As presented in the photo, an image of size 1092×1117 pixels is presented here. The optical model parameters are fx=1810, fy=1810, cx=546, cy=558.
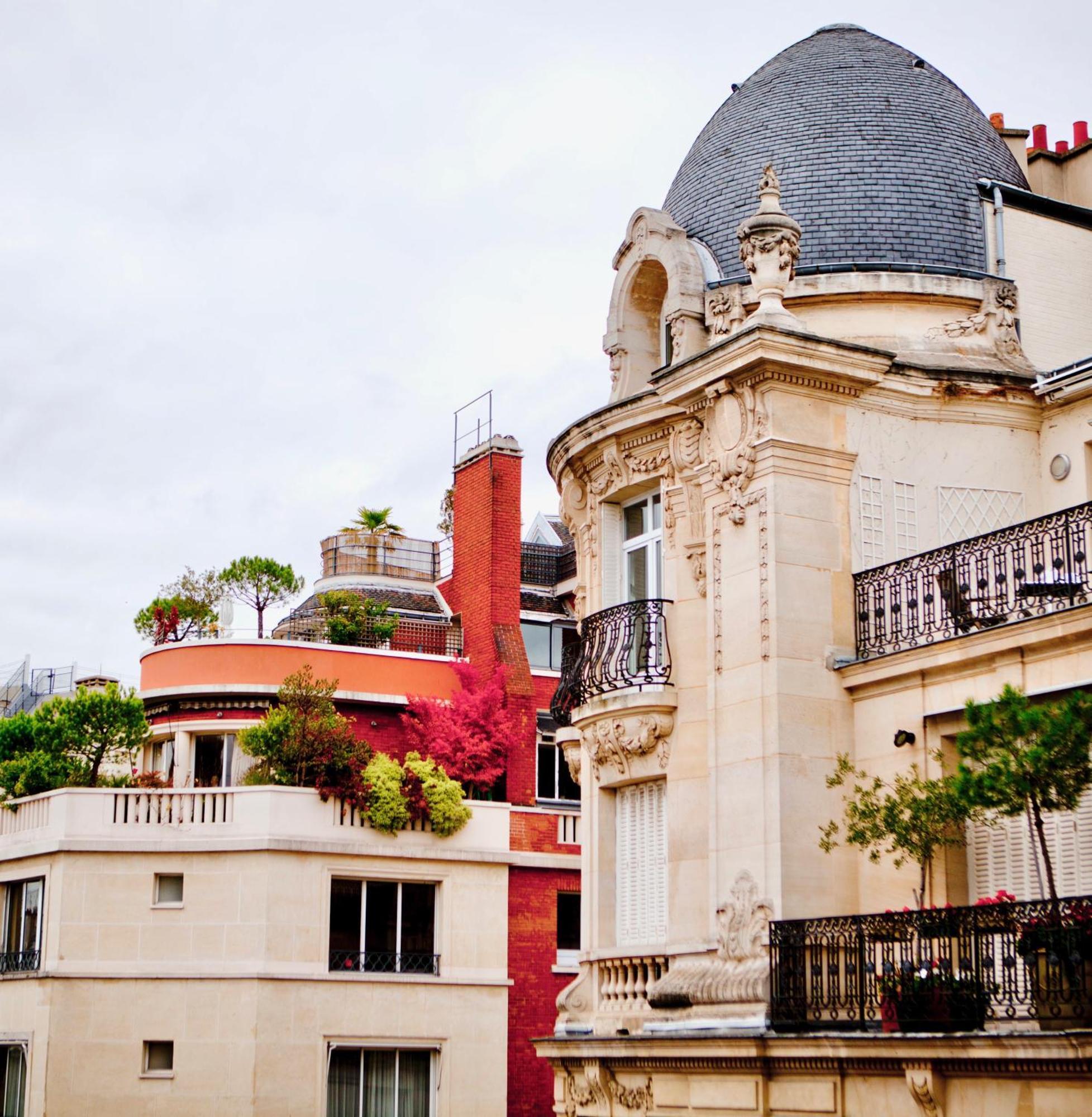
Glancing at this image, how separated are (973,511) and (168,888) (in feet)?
49.1

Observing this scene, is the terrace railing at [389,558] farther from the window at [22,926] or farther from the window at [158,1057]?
the window at [158,1057]

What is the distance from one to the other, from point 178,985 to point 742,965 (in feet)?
41.4

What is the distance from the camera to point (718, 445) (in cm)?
2039

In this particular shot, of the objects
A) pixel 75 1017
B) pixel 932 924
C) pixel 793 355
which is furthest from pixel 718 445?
pixel 75 1017

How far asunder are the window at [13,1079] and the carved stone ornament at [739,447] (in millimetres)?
15594

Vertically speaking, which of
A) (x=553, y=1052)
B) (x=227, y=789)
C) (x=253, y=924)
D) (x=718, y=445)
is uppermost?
(x=718, y=445)

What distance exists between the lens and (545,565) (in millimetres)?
39812

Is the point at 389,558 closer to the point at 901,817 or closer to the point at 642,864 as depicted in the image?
the point at 642,864

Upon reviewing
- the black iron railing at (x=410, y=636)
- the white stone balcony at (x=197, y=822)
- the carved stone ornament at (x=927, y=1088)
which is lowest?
the carved stone ornament at (x=927, y=1088)

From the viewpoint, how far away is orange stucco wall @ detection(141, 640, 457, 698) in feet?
106

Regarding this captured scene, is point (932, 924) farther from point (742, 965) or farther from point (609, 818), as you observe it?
point (609, 818)

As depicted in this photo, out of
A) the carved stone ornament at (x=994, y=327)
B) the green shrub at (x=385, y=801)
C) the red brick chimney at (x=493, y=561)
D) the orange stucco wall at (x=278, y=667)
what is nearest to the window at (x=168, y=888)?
the green shrub at (x=385, y=801)

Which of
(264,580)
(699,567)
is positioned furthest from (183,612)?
(699,567)

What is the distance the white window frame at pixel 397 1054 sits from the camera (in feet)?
93.9
